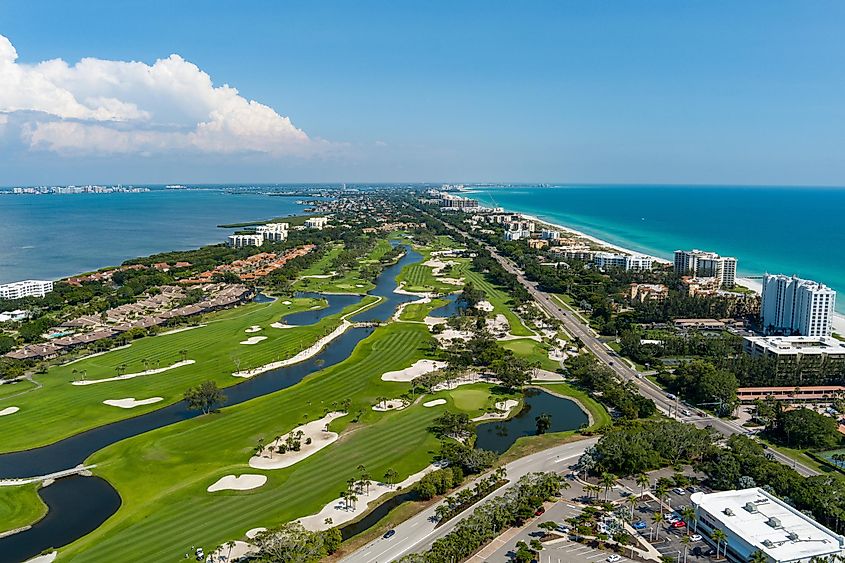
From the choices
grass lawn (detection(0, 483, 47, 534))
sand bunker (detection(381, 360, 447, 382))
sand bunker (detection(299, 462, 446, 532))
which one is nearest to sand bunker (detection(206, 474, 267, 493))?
sand bunker (detection(299, 462, 446, 532))

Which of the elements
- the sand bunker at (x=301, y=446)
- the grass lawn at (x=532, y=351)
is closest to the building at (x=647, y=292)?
the grass lawn at (x=532, y=351)

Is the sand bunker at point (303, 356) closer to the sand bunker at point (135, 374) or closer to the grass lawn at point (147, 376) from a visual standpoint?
the grass lawn at point (147, 376)

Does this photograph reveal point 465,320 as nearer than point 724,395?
No

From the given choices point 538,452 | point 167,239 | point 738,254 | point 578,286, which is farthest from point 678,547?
point 167,239

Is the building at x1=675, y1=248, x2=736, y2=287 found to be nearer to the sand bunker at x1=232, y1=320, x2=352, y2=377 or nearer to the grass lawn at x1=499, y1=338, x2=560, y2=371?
the grass lawn at x1=499, y1=338, x2=560, y2=371

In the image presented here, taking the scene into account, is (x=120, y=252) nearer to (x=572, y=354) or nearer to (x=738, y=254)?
(x=572, y=354)

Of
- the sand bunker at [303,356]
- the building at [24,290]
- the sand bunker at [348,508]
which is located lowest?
the sand bunker at [348,508]

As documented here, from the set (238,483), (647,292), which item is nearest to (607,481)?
(238,483)
